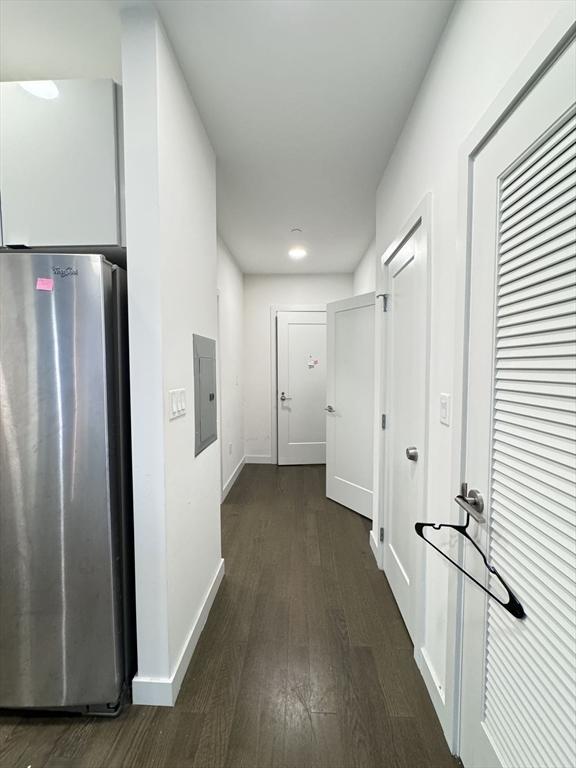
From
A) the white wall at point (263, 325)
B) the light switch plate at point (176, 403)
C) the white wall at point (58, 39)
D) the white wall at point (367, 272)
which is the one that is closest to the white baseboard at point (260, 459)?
the white wall at point (263, 325)

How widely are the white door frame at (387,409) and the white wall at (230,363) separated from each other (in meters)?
1.52

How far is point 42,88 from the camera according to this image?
4.27 ft

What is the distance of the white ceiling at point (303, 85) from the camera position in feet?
3.93

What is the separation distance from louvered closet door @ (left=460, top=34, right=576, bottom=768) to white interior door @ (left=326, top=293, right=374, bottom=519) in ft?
5.70

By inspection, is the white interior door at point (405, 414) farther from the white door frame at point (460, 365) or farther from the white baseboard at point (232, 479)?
the white baseboard at point (232, 479)

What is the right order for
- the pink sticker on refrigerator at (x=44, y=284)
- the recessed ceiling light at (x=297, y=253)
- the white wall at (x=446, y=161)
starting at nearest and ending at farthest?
the white wall at (x=446, y=161) < the pink sticker on refrigerator at (x=44, y=284) < the recessed ceiling light at (x=297, y=253)

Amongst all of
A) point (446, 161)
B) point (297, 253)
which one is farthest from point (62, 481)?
point (297, 253)

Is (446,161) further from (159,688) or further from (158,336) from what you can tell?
(159,688)

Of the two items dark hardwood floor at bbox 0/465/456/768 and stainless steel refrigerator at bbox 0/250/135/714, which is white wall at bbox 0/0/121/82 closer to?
stainless steel refrigerator at bbox 0/250/135/714

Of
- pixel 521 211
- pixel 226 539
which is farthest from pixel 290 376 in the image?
pixel 521 211

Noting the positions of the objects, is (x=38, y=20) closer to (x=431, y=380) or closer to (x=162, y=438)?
(x=162, y=438)

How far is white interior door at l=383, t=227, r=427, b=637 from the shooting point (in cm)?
149


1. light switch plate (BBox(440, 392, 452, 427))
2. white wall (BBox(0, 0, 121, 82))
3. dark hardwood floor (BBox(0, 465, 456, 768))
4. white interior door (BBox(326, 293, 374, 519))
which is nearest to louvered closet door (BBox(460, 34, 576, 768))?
light switch plate (BBox(440, 392, 452, 427))

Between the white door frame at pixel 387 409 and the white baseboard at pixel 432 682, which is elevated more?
the white door frame at pixel 387 409
